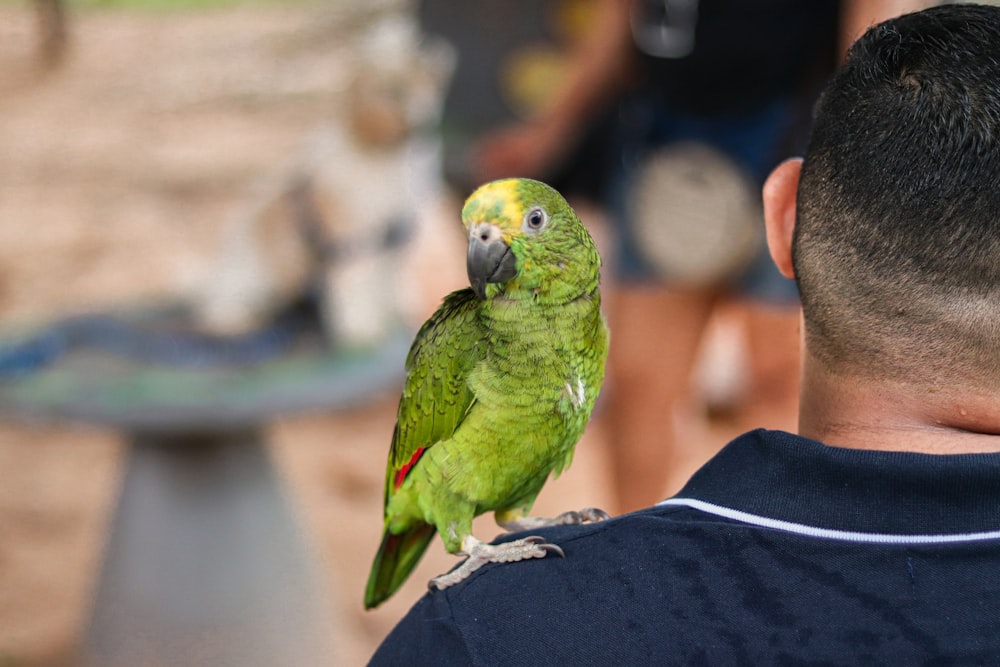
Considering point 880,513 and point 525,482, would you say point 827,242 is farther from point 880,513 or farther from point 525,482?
point 525,482

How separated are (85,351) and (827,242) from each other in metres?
1.95

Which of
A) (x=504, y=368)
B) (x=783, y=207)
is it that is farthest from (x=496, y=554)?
(x=783, y=207)

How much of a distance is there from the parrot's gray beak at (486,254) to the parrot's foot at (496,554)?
0.97 feet

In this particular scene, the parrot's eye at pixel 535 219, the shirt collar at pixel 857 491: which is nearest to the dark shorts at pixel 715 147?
the parrot's eye at pixel 535 219

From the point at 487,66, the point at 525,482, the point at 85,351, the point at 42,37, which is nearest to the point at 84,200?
the point at 42,37

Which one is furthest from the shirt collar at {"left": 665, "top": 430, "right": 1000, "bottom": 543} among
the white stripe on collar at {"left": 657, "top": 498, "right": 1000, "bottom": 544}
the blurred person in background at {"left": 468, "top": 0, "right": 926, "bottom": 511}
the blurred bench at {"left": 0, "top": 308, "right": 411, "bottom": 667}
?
the blurred bench at {"left": 0, "top": 308, "right": 411, "bottom": 667}

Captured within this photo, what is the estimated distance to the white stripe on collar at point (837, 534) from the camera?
728 mm

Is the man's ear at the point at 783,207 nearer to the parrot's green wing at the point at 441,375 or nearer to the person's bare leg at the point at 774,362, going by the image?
the parrot's green wing at the point at 441,375

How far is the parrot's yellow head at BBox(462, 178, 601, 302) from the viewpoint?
1.10 m

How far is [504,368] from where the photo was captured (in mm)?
1167

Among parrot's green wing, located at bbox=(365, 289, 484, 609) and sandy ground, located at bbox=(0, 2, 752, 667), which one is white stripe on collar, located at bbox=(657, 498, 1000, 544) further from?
sandy ground, located at bbox=(0, 2, 752, 667)

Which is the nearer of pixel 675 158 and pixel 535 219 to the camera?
pixel 535 219

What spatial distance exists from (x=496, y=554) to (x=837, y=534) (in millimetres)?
378

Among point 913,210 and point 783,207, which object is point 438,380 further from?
point 913,210
